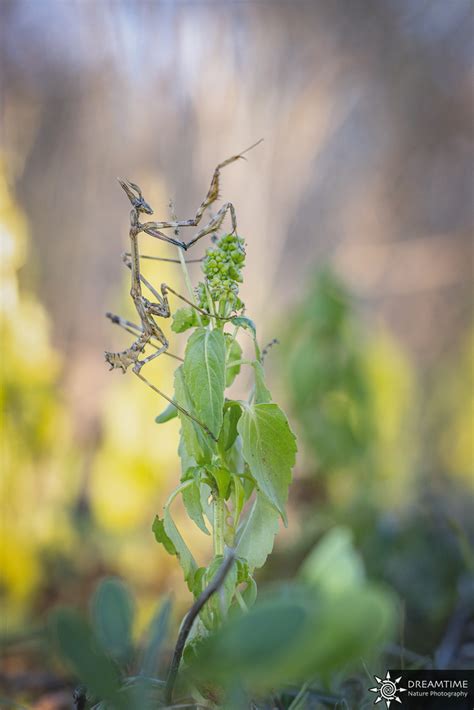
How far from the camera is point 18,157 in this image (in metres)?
1.72

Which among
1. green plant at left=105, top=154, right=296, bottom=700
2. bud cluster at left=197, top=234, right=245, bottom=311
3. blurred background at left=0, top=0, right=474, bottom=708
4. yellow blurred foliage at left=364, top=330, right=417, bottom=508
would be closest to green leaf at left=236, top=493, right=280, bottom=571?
green plant at left=105, top=154, right=296, bottom=700

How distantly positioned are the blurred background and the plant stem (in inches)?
11.6

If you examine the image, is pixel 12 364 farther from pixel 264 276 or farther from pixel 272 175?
pixel 272 175

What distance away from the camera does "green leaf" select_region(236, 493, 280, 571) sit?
33cm

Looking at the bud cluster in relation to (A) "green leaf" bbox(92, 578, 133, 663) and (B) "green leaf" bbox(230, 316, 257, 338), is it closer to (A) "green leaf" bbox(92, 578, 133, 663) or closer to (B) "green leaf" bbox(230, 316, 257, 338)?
(B) "green leaf" bbox(230, 316, 257, 338)

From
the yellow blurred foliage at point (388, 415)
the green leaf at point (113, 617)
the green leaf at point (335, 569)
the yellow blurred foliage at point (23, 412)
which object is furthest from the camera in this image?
the yellow blurred foliage at point (388, 415)

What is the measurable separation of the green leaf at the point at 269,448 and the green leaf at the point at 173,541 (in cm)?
5

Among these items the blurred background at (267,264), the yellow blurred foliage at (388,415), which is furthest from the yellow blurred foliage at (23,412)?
the yellow blurred foliage at (388,415)

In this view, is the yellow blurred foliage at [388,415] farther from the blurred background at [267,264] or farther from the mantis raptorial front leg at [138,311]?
the mantis raptorial front leg at [138,311]

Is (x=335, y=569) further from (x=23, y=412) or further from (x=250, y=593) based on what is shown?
(x=23, y=412)

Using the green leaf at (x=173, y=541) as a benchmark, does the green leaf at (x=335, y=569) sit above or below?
above

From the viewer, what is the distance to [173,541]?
0.33 m

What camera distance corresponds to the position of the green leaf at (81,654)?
22 centimetres

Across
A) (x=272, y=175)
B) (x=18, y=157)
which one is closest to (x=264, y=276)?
(x=272, y=175)
